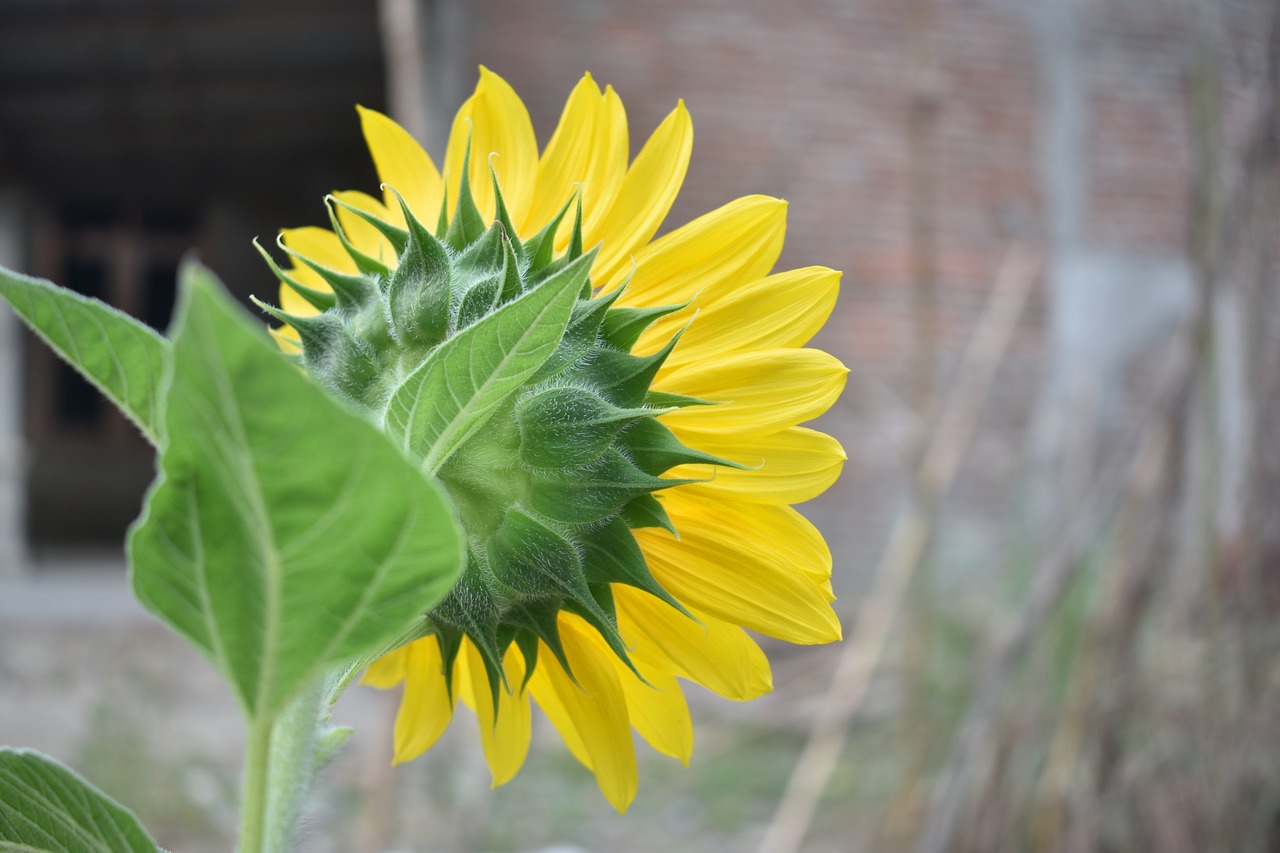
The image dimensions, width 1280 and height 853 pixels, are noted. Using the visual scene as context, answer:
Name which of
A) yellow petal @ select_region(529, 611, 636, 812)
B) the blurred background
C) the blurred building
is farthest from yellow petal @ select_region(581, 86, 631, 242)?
the blurred building

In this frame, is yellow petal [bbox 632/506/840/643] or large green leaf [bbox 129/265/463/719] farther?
yellow petal [bbox 632/506/840/643]

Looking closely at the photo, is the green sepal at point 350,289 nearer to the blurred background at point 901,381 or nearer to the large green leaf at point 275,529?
the large green leaf at point 275,529

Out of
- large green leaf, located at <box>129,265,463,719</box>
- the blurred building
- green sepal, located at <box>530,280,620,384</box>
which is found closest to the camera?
large green leaf, located at <box>129,265,463,719</box>

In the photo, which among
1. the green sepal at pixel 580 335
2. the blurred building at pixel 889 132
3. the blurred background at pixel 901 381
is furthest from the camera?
the blurred building at pixel 889 132

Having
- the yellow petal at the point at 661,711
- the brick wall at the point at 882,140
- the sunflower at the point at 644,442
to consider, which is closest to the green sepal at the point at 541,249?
the sunflower at the point at 644,442

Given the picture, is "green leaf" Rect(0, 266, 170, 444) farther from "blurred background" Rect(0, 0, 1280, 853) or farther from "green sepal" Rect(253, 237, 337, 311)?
"blurred background" Rect(0, 0, 1280, 853)

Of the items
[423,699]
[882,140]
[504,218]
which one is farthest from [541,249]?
[882,140]
